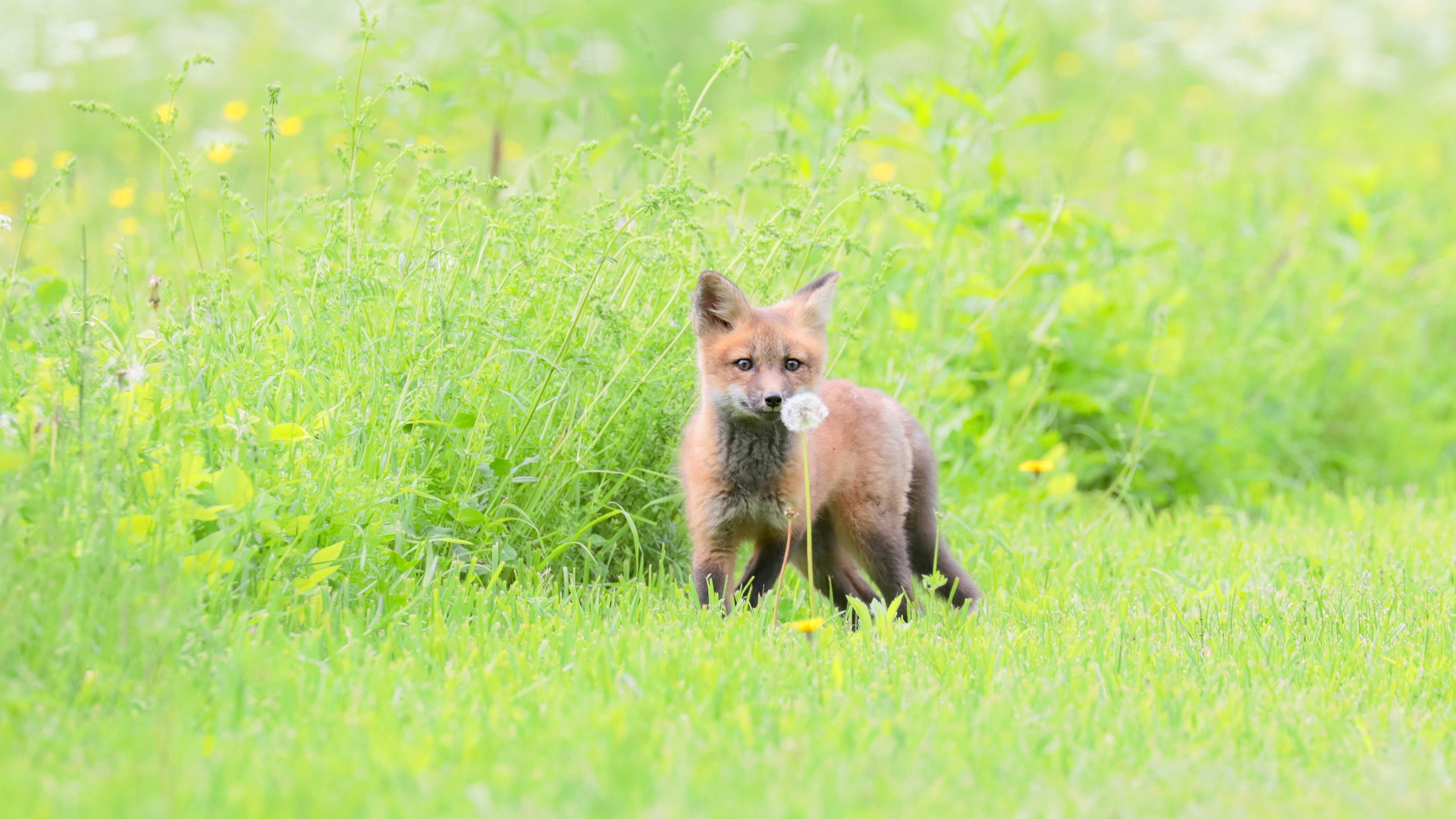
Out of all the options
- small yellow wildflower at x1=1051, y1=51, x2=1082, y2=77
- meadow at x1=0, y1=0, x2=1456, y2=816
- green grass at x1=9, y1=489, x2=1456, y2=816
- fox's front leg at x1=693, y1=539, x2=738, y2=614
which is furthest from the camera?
small yellow wildflower at x1=1051, y1=51, x2=1082, y2=77

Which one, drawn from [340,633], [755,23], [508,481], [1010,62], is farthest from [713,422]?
[755,23]

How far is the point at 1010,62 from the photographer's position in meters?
Answer: 6.31

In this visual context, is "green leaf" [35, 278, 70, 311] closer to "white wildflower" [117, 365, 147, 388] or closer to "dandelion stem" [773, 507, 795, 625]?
"white wildflower" [117, 365, 147, 388]

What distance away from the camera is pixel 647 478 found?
16.0 feet

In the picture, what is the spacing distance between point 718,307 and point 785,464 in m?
0.59

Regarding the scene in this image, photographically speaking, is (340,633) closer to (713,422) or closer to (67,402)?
(67,402)

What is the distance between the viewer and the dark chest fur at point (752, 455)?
4.33 metres

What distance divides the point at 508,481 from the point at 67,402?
1.42 meters

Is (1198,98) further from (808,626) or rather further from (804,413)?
(808,626)

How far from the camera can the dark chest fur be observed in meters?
4.33

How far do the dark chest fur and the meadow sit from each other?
0.41 meters

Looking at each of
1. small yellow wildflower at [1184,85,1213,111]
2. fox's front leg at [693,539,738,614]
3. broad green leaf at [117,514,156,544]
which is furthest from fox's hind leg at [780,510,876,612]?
small yellow wildflower at [1184,85,1213,111]

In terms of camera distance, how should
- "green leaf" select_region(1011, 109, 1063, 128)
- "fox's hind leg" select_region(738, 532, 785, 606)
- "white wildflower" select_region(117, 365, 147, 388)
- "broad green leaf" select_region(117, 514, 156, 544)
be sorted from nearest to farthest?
"broad green leaf" select_region(117, 514, 156, 544)
"white wildflower" select_region(117, 365, 147, 388)
"fox's hind leg" select_region(738, 532, 785, 606)
"green leaf" select_region(1011, 109, 1063, 128)

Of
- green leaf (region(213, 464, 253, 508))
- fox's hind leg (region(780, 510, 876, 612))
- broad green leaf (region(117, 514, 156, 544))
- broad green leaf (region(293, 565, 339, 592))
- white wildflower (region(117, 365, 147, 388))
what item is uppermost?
white wildflower (region(117, 365, 147, 388))
